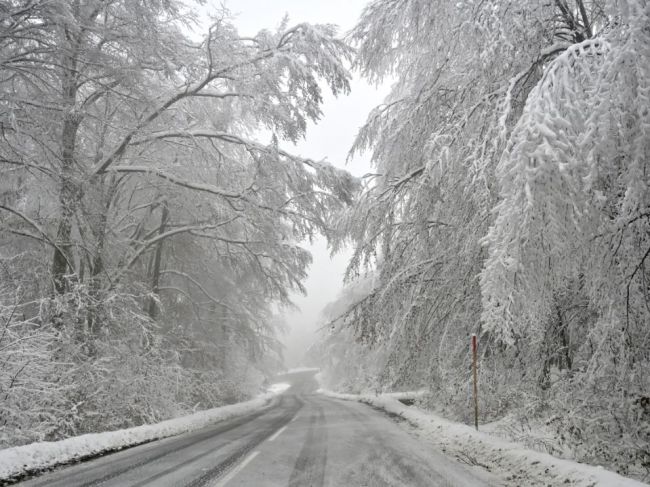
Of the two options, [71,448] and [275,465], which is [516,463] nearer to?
[275,465]

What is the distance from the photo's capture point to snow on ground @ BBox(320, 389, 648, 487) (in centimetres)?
426

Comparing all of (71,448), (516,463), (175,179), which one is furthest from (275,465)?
(175,179)

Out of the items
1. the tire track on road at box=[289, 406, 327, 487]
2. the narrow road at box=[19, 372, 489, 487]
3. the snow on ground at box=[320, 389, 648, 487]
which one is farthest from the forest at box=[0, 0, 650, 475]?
the tire track on road at box=[289, 406, 327, 487]

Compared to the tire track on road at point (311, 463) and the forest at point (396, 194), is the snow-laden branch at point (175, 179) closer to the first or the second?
the forest at point (396, 194)

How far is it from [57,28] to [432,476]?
30.6ft

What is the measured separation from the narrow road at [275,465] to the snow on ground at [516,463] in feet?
1.17

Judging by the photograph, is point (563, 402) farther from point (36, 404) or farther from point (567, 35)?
point (36, 404)

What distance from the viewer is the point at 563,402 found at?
6.28m

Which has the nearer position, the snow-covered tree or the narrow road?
the narrow road

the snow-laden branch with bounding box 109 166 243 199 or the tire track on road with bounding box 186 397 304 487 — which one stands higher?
the snow-laden branch with bounding box 109 166 243 199

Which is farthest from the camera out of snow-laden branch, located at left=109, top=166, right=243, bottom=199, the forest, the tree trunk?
the tree trunk

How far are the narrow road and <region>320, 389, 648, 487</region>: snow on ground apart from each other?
1.17ft

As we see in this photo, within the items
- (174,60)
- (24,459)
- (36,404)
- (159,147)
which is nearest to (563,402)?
(24,459)

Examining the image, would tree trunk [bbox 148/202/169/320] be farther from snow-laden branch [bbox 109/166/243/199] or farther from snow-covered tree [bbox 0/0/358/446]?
snow-laden branch [bbox 109/166/243/199]
